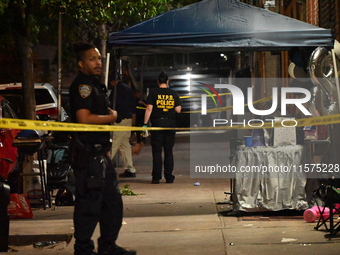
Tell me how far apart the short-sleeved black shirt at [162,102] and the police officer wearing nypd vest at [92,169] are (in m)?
6.40

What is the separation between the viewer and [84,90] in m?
7.24

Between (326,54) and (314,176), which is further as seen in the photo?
(326,54)

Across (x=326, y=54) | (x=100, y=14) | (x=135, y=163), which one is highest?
(x=100, y=14)

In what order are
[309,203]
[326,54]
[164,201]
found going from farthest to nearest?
1. [164,201]
2. [326,54]
3. [309,203]

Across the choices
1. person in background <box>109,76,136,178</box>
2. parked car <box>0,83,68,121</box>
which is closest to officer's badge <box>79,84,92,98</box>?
person in background <box>109,76,136,178</box>

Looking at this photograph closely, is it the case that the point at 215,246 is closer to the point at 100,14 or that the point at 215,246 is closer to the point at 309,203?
the point at 309,203

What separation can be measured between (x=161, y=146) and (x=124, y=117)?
872 mm

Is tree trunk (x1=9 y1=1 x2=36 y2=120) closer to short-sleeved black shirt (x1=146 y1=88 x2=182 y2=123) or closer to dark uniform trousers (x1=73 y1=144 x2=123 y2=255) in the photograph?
short-sleeved black shirt (x1=146 y1=88 x2=182 y2=123)

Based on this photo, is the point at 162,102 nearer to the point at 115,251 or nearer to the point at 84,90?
the point at 84,90

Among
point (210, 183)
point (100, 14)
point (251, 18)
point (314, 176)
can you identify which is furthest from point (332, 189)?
point (100, 14)

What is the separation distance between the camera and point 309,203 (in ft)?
32.1

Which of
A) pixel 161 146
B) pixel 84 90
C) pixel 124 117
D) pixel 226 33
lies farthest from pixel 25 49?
pixel 84 90

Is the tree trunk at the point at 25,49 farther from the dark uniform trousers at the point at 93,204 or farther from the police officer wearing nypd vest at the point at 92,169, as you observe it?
the dark uniform trousers at the point at 93,204

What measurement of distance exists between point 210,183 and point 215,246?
5924mm
